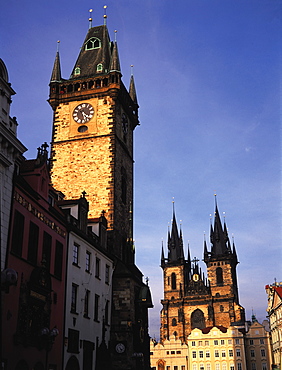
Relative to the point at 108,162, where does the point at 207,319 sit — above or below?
below

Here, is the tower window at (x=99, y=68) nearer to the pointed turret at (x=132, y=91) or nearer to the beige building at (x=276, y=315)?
the pointed turret at (x=132, y=91)

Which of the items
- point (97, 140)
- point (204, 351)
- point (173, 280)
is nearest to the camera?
point (97, 140)

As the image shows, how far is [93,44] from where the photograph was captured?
47188mm

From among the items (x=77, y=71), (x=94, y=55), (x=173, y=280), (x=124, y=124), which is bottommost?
Answer: (x=173, y=280)

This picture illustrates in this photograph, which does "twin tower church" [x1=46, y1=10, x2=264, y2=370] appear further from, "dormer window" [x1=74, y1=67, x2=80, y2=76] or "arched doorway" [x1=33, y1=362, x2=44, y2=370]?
"arched doorway" [x1=33, y1=362, x2=44, y2=370]

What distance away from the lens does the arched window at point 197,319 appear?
340 ft

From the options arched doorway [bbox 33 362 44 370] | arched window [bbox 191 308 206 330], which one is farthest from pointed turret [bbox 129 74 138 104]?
arched window [bbox 191 308 206 330]

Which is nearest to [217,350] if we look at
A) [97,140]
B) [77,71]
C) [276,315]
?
[276,315]

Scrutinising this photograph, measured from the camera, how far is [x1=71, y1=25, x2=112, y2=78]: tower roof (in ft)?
144

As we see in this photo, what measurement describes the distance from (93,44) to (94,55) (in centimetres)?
217

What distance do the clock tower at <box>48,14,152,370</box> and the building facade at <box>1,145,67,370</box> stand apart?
896cm

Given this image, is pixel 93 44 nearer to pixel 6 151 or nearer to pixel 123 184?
pixel 123 184

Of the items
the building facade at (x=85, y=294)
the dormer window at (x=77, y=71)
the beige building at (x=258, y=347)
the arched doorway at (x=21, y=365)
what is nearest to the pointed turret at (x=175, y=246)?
the beige building at (x=258, y=347)

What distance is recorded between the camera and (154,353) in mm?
96750
